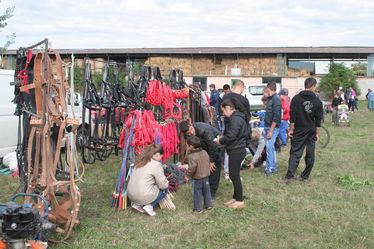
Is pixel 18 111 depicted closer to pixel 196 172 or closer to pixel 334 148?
pixel 196 172

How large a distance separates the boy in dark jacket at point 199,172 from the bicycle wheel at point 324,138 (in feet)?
22.9

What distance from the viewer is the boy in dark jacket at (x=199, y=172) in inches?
247

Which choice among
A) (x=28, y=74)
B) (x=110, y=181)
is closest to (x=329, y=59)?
(x=110, y=181)

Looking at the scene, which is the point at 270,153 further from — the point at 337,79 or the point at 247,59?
the point at 247,59

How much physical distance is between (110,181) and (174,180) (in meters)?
1.33

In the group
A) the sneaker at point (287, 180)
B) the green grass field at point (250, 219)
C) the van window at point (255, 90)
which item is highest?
the van window at point (255, 90)

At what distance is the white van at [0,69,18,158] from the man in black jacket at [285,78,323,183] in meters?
5.58

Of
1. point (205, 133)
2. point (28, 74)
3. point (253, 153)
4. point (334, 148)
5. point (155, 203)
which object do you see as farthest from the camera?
point (334, 148)

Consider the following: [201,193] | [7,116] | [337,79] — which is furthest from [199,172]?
[337,79]

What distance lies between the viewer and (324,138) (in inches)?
512

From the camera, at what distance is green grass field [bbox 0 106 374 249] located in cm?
511

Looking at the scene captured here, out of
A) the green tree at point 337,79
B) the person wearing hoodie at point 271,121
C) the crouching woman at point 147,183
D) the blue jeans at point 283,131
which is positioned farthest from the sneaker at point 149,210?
the green tree at point 337,79

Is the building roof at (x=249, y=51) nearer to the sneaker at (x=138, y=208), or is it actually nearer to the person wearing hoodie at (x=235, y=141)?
the person wearing hoodie at (x=235, y=141)

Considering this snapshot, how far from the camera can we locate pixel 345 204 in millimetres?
6570
